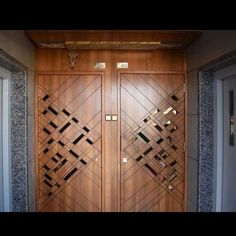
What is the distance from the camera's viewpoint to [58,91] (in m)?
2.80

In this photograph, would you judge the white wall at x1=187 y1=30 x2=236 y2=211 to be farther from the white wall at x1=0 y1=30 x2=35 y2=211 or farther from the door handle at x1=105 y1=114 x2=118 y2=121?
the white wall at x1=0 y1=30 x2=35 y2=211

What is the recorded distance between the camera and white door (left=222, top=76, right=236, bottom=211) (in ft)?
7.08

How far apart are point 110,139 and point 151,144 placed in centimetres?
44

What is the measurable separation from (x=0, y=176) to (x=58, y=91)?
3.30 feet

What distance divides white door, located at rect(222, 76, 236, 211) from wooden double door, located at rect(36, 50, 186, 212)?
57cm

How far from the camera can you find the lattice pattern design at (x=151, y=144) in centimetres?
282

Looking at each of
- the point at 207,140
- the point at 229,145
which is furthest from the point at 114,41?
the point at 229,145

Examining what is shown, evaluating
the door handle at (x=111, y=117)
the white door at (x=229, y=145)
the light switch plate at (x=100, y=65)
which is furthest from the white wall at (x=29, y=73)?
the white door at (x=229, y=145)

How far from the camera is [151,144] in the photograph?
2846mm

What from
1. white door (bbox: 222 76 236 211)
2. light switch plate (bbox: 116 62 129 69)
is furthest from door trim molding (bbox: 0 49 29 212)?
white door (bbox: 222 76 236 211)

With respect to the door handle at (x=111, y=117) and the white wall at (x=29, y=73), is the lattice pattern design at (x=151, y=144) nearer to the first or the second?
the door handle at (x=111, y=117)

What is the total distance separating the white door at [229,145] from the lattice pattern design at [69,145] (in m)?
1.22

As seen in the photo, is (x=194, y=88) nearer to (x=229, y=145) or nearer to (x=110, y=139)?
(x=229, y=145)
